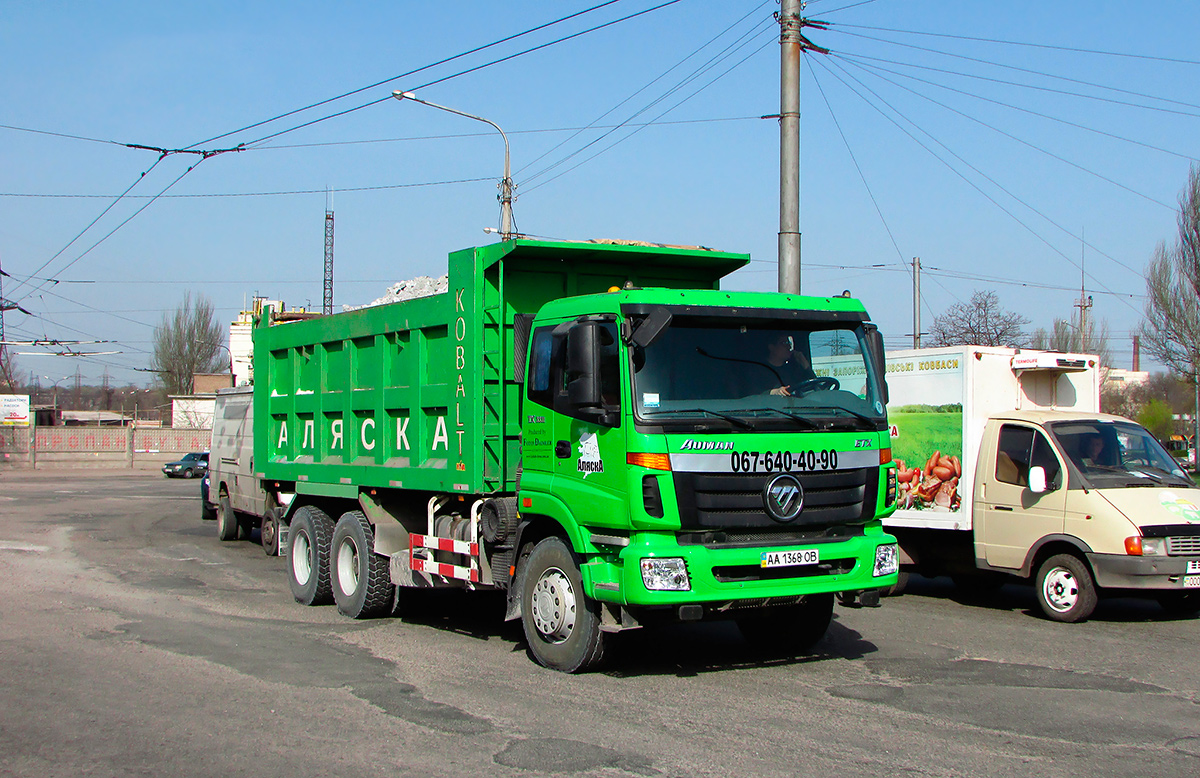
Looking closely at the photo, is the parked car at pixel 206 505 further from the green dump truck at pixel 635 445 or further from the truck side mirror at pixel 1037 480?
the truck side mirror at pixel 1037 480

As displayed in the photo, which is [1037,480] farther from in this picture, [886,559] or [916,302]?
[916,302]

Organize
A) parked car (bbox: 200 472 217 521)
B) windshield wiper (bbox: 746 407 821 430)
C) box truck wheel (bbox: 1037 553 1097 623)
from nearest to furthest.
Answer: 1. windshield wiper (bbox: 746 407 821 430)
2. box truck wheel (bbox: 1037 553 1097 623)
3. parked car (bbox: 200 472 217 521)

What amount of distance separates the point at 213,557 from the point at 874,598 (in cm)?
1186

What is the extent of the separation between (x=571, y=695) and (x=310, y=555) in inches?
214

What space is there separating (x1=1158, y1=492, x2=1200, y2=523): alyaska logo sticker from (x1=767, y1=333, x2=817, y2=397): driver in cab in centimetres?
450

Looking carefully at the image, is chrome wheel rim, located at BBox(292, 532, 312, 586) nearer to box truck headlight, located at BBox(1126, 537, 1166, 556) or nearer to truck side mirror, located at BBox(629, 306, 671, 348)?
truck side mirror, located at BBox(629, 306, 671, 348)

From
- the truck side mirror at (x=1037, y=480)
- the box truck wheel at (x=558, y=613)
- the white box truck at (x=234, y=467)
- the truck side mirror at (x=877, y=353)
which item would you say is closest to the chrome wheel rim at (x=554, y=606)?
the box truck wheel at (x=558, y=613)

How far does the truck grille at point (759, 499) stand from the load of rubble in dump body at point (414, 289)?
11.0 feet

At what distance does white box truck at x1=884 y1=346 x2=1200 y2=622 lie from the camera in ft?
32.2

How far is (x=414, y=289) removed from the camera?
34.4 ft

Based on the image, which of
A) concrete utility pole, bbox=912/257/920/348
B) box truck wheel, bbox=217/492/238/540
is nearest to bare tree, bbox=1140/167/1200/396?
concrete utility pole, bbox=912/257/920/348

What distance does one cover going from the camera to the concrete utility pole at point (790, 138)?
13453 mm

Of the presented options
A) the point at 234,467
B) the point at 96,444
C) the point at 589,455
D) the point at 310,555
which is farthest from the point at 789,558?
the point at 96,444

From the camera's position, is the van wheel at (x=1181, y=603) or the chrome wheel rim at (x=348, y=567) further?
the chrome wheel rim at (x=348, y=567)
